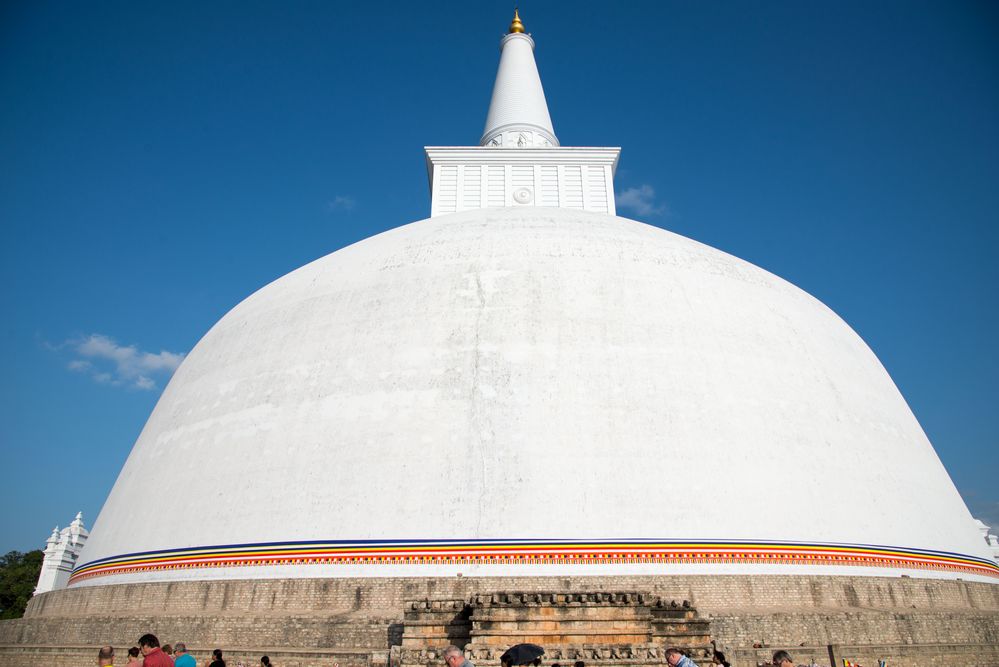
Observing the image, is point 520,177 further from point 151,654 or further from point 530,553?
point 151,654

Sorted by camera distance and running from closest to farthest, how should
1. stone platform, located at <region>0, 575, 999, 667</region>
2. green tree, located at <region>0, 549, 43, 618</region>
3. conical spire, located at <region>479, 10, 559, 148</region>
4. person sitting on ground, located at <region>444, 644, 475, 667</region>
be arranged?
person sitting on ground, located at <region>444, 644, 475, 667</region> → stone platform, located at <region>0, 575, 999, 667</region> → conical spire, located at <region>479, 10, 559, 148</region> → green tree, located at <region>0, 549, 43, 618</region>

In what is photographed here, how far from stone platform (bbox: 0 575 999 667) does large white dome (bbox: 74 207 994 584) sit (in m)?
0.25

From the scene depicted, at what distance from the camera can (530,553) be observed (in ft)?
28.7

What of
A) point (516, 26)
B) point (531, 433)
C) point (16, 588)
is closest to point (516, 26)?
point (516, 26)

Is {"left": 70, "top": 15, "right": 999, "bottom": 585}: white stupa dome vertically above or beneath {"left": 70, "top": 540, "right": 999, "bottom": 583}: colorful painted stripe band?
above

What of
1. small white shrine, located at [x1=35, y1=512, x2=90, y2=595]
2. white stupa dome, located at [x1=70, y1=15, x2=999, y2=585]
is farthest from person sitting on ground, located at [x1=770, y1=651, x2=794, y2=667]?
small white shrine, located at [x1=35, y1=512, x2=90, y2=595]

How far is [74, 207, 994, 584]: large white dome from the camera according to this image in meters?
9.08

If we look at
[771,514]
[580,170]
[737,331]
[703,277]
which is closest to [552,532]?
[771,514]

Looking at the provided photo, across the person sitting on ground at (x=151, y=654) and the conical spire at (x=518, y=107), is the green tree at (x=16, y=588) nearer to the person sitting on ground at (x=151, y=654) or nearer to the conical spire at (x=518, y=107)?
the conical spire at (x=518, y=107)

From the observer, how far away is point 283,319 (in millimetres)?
12141

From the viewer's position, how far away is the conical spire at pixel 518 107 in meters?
19.5

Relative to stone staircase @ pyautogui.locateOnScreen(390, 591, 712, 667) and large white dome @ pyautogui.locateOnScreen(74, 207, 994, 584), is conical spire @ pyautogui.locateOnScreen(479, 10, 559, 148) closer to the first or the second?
large white dome @ pyautogui.locateOnScreen(74, 207, 994, 584)

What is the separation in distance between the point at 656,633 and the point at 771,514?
3.04 meters

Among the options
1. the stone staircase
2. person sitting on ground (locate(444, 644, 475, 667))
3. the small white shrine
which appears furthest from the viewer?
the small white shrine
